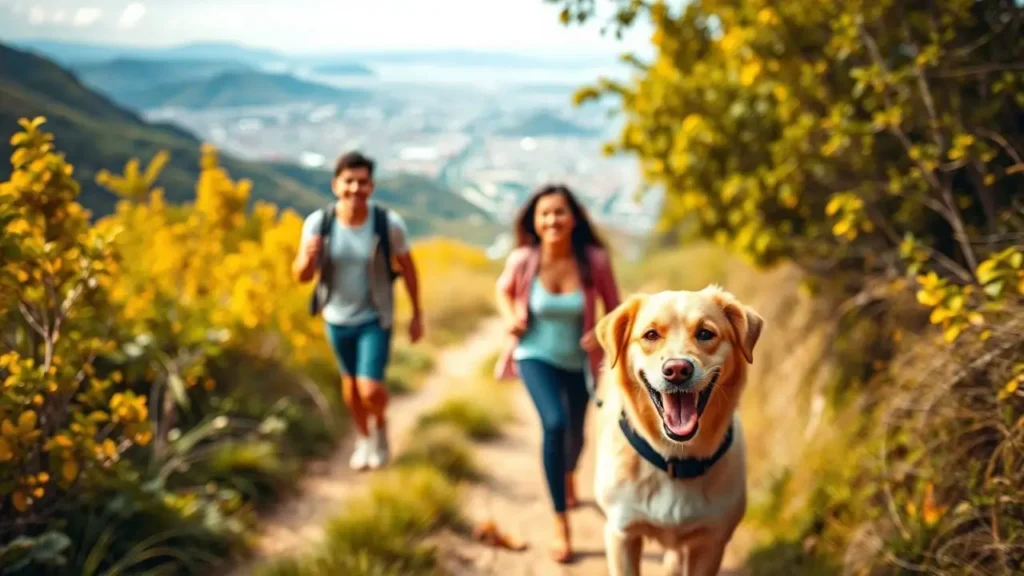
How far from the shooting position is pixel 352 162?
4125 mm

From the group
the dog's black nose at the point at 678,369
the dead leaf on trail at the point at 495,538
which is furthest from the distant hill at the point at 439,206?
the dog's black nose at the point at 678,369

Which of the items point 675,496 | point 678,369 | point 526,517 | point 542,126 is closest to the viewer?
point 678,369

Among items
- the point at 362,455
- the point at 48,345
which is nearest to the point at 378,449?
the point at 362,455

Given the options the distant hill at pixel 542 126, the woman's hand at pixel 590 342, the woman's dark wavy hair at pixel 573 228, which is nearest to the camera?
the woman's hand at pixel 590 342

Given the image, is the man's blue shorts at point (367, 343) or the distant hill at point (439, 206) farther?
the distant hill at point (439, 206)

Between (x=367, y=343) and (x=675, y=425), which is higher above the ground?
(x=675, y=425)

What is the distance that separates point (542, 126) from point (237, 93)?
37643 mm

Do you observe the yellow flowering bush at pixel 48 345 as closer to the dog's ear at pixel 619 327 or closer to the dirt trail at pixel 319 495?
the dirt trail at pixel 319 495

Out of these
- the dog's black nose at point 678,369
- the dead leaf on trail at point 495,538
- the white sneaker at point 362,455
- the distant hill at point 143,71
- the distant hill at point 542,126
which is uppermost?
the distant hill at point 542,126

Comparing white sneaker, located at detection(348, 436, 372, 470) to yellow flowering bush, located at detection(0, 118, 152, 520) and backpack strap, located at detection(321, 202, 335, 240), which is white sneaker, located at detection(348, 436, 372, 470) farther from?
yellow flowering bush, located at detection(0, 118, 152, 520)

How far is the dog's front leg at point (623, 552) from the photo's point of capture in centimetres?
253

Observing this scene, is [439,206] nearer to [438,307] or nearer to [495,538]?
[438,307]

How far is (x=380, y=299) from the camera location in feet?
14.4

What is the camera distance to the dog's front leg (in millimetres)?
2525
